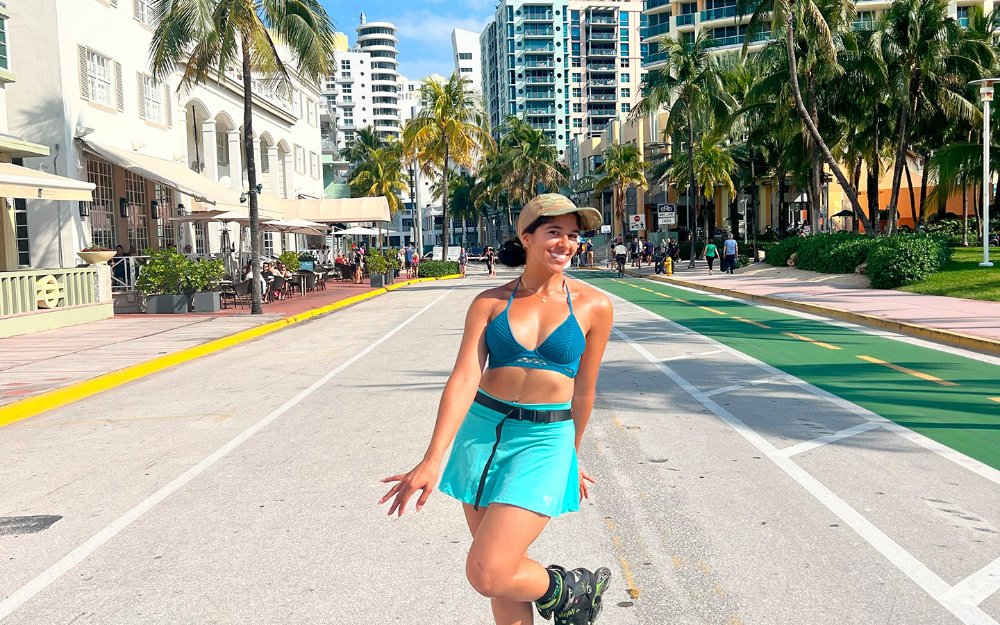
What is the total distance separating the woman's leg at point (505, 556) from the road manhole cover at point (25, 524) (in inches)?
145

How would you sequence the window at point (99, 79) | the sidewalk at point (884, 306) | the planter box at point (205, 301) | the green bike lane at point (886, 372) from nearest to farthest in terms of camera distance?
the green bike lane at point (886, 372) < the sidewalk at point (884, 306) < the planter box at point (205, 301) < the window at point (99, 79)

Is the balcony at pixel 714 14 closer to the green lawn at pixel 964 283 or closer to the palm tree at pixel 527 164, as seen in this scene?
the palm tree at pixel 527 164

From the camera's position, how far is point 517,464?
10.2ft

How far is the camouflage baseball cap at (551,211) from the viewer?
131 inches

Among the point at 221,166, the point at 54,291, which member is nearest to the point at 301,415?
the point at 54,291

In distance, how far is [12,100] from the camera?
23.8 meters

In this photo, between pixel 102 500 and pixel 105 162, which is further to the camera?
pixel 105 162

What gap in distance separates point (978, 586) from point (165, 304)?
22.4 metres

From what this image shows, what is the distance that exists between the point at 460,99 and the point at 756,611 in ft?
160

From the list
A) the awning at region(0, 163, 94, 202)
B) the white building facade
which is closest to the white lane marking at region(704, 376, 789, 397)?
the awning at region(0, 163, 94, 202)

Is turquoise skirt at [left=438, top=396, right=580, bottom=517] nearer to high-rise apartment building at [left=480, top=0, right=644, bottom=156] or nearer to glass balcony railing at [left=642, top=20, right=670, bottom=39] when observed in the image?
glass balcony railing at [left=642, top=20, right=670, bottom=39]

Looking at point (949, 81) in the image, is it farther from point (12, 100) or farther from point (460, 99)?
point (12, 100)

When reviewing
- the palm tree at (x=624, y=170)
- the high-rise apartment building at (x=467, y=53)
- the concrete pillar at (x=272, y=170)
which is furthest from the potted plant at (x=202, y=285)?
the high-rise apartment building at (x=467, y=53)

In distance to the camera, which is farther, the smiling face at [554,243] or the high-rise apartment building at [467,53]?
the high-rise apartment building at [467,53]
